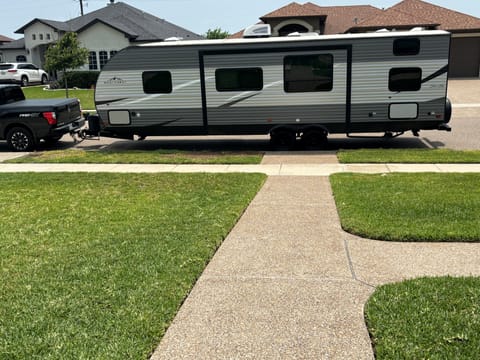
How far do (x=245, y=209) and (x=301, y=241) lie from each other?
169 centimetres

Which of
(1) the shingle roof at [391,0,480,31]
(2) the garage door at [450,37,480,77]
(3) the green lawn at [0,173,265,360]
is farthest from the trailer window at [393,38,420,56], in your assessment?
(2) the garage door at [450,37,480,77]

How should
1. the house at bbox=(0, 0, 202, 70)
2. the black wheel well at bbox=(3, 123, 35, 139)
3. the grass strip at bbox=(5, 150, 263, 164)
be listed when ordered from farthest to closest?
the house at bbox=(0, 0, 202, 70)
the black wheel well at bbox=(3, 123, 35, 139)
the grass strip at bbox=(5, 150, 263, 164)

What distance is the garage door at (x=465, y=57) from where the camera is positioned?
35.7 metres

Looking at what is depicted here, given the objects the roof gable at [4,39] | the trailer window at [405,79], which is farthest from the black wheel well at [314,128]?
the roof gable at [4,39]

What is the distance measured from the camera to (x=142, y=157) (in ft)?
41.6

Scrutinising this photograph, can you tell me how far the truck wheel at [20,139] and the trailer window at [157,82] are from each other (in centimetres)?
392

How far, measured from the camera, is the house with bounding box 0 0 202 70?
131 ft

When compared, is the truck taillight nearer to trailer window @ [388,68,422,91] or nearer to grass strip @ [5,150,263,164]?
grass strip @ [5,150,263,164]

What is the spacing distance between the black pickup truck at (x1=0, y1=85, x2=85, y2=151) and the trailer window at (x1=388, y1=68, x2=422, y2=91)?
9.49 meters

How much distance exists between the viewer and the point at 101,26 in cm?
3981

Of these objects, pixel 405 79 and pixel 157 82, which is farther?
pixel 157 82

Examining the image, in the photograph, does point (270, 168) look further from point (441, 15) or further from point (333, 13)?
point (333, 13)

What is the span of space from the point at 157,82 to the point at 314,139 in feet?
15.4

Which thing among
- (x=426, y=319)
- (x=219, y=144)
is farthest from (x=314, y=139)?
(x=426, y=319)
